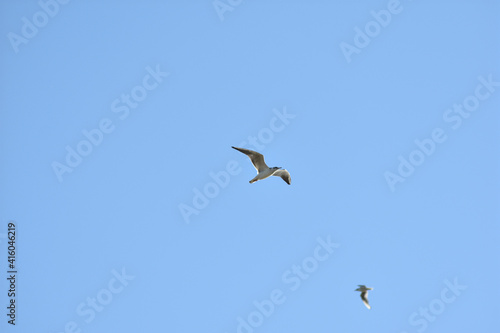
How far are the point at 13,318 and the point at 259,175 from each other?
12913mm

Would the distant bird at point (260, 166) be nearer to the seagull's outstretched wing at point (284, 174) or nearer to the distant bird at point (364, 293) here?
the seagull's outstretched wing at point (284, 174)

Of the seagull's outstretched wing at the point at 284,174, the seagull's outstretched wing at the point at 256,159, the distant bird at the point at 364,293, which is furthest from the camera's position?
the distant bird at the point at 364,293

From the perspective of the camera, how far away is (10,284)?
31969 mm

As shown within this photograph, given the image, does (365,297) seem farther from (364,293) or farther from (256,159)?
(256,159)

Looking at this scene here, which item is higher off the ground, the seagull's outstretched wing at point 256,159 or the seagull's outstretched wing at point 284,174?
the seagull's outstretched wing at point 256,159

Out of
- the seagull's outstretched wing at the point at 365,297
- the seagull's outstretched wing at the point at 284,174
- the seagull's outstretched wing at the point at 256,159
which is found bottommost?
the seagull's outstretched wing at the point at 365,297

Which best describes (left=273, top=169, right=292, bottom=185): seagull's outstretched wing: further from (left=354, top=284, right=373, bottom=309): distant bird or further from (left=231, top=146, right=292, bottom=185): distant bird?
(left=354, top=284, right=373, bottom=309): distant bird

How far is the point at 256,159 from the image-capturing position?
30859mm

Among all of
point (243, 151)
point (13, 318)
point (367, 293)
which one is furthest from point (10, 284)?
point (367, 293)

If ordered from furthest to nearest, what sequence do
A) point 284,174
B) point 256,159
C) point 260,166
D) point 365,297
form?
point 365,297 → point 284,174 → point 260,166 → point 256,159

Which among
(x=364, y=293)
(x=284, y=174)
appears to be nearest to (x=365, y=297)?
(x=364, y=293)

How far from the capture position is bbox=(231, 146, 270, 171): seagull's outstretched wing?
30453 mm

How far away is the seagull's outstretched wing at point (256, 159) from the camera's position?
1199 inches

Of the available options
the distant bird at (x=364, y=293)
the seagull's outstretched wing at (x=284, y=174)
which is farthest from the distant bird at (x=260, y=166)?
the distant bird at (x=364, y=293)
